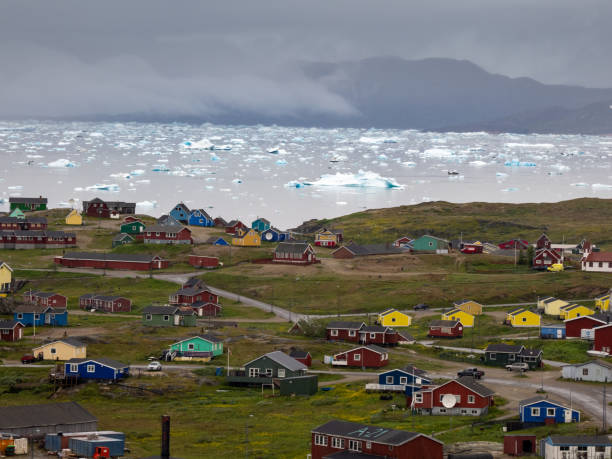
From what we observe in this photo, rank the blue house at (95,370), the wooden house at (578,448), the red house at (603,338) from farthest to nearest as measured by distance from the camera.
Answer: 1. the red house at (603,338)
2. the blue house at (95,370)
3. the wooden house at (578,448)

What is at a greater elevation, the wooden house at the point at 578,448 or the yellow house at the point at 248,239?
the yellow house at the point at 248,239

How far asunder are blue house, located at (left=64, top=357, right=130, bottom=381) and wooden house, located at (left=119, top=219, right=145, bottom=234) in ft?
146

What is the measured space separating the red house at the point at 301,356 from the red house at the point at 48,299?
20.5 metres

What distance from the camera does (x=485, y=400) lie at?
42.6m

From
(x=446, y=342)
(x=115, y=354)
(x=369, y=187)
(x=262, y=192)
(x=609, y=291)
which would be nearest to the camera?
(x=115, y=354)

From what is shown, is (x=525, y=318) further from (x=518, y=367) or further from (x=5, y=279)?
(x=5, y=279)

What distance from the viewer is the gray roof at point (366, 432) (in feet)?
112

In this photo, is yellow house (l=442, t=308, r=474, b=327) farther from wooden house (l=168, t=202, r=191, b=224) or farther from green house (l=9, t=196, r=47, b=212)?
green house (l=9, t=196, r=47, b=212)

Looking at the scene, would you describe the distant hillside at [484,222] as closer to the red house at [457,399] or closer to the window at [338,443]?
the red house at [457,399]

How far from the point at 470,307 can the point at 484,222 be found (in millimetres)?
39797

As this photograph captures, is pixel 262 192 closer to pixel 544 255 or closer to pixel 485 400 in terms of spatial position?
pixel 544 255

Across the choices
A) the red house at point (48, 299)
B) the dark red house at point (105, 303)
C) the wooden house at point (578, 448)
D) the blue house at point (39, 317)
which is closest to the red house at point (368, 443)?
the wooden house at point (578, 448)

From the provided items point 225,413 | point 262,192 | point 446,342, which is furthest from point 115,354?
point 262,192

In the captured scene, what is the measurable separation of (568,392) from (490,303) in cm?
2504
